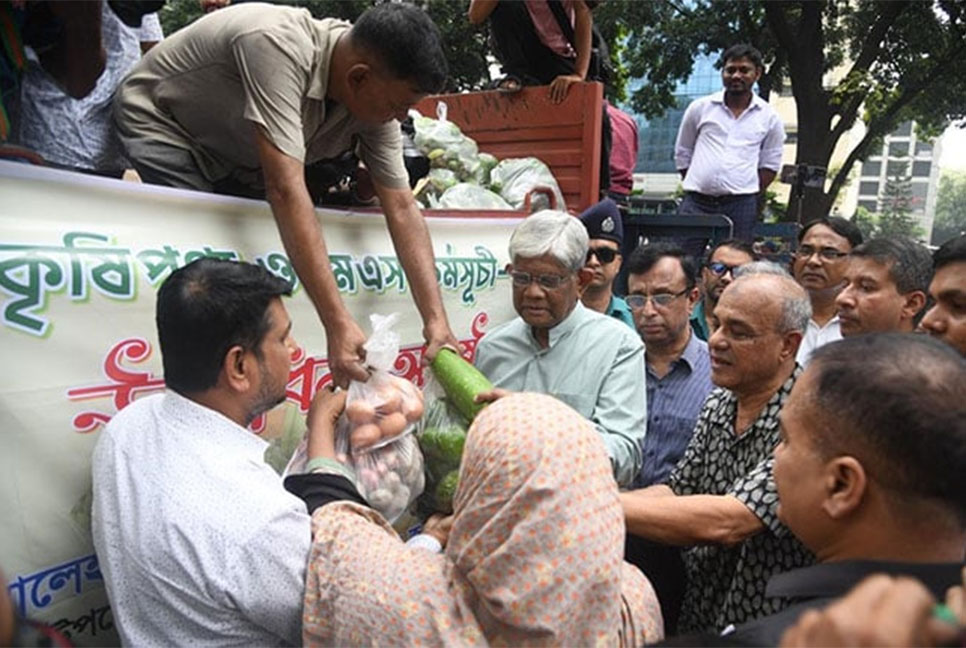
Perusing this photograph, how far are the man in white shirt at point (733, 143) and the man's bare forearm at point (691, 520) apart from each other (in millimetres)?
4352

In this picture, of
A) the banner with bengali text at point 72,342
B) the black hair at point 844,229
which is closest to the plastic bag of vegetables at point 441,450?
the banner with bengali text at point 72,342

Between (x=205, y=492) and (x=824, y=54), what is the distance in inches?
606

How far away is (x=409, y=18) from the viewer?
83.3 inches

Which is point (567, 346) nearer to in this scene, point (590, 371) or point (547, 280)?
point (590, 371)

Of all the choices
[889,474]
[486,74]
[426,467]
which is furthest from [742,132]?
[486,74]

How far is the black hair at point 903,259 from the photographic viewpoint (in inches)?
110

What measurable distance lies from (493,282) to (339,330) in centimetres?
130

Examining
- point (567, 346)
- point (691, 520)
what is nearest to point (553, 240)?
point (567, 346)

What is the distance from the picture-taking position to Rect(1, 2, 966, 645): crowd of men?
1175 millimetres

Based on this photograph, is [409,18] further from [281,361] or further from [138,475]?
[138,475]

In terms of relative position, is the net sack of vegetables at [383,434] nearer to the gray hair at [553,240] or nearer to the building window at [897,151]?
the gray hair at [553,240]

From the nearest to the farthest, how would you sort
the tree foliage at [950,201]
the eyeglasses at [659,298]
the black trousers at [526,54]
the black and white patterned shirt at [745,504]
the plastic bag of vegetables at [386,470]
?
the black and white patterned shirt at [745,504] → the plastic bag of vegetables at [386,470] → the eyeglasses at [659,298] → the black trousers at [526,54] → the tree foliage at [950,201]

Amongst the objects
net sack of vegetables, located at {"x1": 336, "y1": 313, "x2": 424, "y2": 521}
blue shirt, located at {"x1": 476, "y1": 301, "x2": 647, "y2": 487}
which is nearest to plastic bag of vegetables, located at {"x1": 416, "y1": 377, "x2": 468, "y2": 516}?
net sack of vegetables, located at {"x1": 336, "y1": 313, "x2": 424, "y2": 521}

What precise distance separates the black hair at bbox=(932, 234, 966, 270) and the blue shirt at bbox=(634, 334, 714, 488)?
2.96 feet
